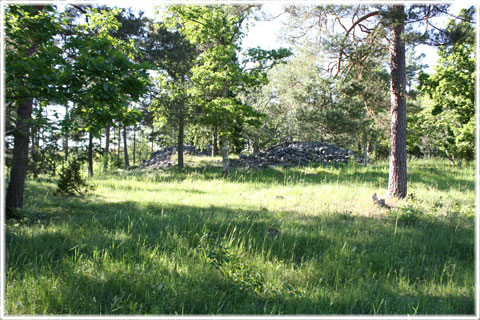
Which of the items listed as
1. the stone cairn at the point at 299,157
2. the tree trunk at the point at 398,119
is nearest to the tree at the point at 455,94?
the stone cairn at the point at 299,157

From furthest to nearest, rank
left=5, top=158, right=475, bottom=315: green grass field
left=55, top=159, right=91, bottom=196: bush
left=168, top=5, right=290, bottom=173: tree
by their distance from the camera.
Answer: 1. left=168, top=5, right=290, bottom=173: tree
2. left=55, top=159, right=91, bottom=196: bush
3. left=5, top=158, right=475, bottom=315: green grass field

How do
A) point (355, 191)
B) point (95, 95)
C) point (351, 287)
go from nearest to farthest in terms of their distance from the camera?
1. point (351, 287)
2. point (95, 95)
3. point (355, 191)

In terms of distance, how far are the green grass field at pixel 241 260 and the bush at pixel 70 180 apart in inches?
68.1

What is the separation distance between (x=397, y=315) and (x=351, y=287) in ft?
1.55

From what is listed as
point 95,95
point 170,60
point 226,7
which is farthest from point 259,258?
point 170,60

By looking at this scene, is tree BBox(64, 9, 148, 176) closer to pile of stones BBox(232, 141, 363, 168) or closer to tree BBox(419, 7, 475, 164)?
pile of stones BBox(232, 141, 363, 168)

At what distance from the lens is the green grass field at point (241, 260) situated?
105 inches

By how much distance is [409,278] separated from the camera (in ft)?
11.0

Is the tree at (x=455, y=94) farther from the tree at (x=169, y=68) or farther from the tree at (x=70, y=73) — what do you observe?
the tree at (x=70, y=73)

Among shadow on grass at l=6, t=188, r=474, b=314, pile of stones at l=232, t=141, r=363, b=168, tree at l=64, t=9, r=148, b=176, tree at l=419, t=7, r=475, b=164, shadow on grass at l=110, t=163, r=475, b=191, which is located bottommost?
shadow on grass at l=6, t=188, r=474, b=314

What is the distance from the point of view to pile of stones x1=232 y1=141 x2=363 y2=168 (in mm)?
16438

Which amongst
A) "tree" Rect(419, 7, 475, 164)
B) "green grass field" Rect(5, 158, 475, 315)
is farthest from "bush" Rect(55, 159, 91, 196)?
"tree" Rect(419, 7, 475, 164)

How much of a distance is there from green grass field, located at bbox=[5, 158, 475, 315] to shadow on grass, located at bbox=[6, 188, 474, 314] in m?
0.01

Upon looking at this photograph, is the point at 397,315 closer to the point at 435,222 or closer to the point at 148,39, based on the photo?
the point at 435,222
